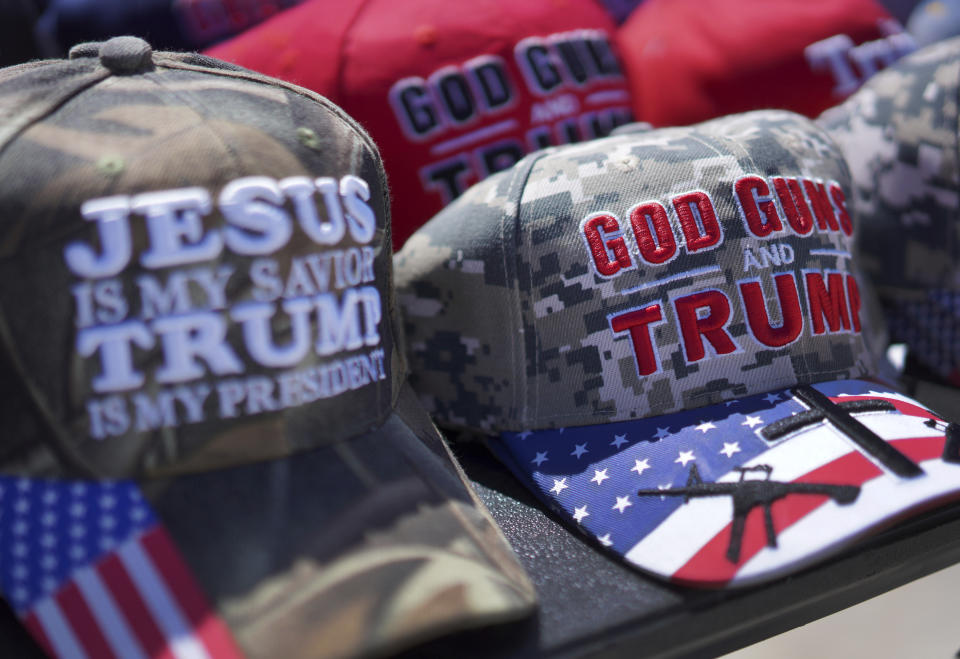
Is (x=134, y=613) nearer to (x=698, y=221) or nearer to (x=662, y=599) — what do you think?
(x=662, y=599)

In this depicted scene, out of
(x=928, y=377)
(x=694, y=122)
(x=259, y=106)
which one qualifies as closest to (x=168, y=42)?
(x=259, y=106)

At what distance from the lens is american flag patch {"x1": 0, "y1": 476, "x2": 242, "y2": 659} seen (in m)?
0.45

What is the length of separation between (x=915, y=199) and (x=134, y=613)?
2.88 ft

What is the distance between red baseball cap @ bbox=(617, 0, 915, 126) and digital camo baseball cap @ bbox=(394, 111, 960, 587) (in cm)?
28

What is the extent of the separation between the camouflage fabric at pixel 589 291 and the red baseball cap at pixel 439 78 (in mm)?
143

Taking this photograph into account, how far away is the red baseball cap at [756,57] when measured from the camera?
1007mm

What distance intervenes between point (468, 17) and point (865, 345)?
56 centimetres

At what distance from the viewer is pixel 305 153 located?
547mm

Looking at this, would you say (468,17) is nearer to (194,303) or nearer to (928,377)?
(194,303)

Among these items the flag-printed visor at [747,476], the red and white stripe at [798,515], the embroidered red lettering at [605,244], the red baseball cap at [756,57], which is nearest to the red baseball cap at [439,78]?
the red baseball cap at [756,57]

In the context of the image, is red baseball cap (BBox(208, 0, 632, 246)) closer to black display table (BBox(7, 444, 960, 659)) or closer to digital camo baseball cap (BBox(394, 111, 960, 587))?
digital camo baseball cap (BBox(394, 111, 960, 587))

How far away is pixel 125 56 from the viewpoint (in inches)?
22.4

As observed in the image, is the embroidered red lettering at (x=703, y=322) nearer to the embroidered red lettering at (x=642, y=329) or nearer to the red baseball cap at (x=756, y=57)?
the embroidered red lettering at (x=642, y=329)

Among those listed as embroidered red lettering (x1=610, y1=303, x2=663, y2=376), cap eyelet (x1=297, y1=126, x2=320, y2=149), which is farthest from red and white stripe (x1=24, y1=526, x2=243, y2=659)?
embroidered red lettering (x1=610, y1=303, x2=663, y2=376)
